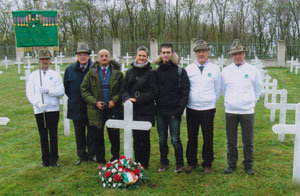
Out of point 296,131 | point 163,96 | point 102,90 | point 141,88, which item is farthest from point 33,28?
point 296,131

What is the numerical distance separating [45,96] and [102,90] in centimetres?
95

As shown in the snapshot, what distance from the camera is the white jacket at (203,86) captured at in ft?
15.0

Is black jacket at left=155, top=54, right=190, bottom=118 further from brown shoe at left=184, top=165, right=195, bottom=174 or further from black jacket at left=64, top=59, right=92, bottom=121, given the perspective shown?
black jacket at left=64, top=59, right=92, bottom=121

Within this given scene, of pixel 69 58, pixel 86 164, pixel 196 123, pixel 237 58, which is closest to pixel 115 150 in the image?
pixel 86 164

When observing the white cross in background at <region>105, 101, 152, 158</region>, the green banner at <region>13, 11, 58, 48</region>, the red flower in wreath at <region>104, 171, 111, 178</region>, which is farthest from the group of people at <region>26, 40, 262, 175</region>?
the red flower in wreath at <region>104, 171, 111, 178</region>

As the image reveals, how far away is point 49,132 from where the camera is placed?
202 inches

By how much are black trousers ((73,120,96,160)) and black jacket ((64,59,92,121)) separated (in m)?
0.18

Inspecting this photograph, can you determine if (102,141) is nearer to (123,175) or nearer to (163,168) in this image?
(123,175)

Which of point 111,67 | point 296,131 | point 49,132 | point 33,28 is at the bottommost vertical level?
point 49,132

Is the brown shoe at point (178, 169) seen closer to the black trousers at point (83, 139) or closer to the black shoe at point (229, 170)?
the black shoe at point (229, 170)

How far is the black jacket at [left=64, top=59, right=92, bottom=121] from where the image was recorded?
5129mm

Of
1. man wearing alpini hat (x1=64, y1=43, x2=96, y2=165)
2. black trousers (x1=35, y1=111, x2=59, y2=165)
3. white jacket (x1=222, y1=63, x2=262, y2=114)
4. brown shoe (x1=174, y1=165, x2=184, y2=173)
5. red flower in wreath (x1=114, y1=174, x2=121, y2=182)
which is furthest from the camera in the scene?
man wearing alpini hat (x1=64, y1=43, x2=96, y2=165)

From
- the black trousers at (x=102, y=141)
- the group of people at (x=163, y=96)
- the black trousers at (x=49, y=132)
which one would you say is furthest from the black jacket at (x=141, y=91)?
the black trousers at (x=49, y=132)

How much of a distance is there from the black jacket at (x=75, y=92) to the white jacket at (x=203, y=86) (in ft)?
5.81
